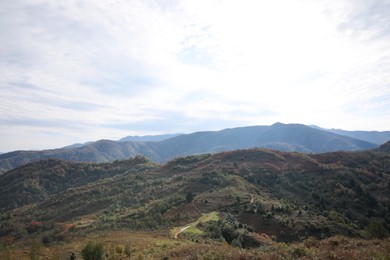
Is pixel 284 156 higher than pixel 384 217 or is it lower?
higher

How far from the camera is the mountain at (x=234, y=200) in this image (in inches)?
1646

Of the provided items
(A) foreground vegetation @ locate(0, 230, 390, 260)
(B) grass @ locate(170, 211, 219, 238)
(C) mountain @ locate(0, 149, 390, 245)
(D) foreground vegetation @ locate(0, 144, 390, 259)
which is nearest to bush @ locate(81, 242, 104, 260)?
(D) foreground vegetation @ locate(0, 144, 390, 259)

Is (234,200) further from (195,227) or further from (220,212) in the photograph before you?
(195,227)

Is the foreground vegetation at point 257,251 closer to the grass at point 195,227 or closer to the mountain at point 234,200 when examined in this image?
the grass at point 195,227

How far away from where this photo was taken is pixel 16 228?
64688 mm

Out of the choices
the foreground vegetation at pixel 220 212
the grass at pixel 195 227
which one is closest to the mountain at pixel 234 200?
the foreground vegetation at pixel 220 212

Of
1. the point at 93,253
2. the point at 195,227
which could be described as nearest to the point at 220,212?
the point at 195,227

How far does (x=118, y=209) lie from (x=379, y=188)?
203 ft

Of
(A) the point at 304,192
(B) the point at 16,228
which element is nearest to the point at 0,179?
(B) the point at 16,228

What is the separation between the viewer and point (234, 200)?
53.0 metres

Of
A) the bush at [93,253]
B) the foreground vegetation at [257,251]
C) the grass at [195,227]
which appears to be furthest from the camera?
the grass at [195,227]

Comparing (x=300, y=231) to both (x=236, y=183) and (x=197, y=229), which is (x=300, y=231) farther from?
(x=236, y=183)

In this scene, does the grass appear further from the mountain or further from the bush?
the bush

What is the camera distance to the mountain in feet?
137
